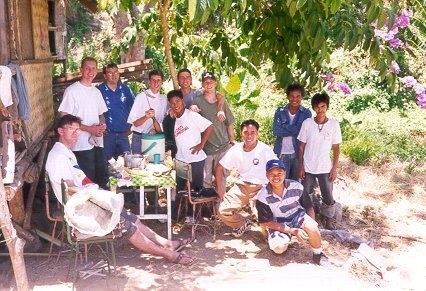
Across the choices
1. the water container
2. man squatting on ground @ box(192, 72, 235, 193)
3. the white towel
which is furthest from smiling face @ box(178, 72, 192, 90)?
the white towel

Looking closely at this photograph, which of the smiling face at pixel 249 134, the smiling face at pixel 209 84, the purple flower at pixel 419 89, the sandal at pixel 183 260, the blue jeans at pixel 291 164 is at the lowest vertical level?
the sandal at pixel 183 260

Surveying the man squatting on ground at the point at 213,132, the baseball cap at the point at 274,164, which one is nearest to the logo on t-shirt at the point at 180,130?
the man squatting on ground at the point at 213,132

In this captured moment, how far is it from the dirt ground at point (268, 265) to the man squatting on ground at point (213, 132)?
2.32 feet

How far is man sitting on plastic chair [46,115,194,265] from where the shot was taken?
474cm

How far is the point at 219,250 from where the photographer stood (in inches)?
217

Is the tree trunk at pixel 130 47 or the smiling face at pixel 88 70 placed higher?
the tree trunk at pixel 130 47

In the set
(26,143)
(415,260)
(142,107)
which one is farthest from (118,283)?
(415,260)

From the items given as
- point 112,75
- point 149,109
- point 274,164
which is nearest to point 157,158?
point 149,109

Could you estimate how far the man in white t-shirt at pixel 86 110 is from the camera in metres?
5.67

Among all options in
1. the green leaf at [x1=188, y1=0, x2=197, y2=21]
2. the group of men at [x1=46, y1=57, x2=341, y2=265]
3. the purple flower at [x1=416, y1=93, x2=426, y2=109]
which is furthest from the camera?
the purple flower at [x1=416, y1=93, x2=426, y2=109]

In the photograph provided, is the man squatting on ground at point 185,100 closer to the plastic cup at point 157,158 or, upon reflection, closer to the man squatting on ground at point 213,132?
the man squatting on ground at point 213,132

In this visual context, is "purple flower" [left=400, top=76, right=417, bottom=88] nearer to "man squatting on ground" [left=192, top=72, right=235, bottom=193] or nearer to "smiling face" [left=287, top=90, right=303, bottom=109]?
"smiling face" [left=287, top=90, right=303, bottom=109]

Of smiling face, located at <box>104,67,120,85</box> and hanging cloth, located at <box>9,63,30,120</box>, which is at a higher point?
smiling face, located at <box>104,67,120,85</box>

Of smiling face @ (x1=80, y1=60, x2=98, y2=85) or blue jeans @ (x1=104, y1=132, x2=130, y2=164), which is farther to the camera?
blue jeans @ (x1=104, y1=132, x2=130, y2=164)
